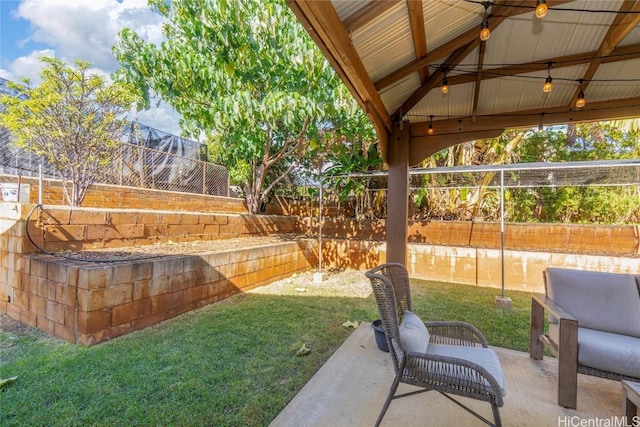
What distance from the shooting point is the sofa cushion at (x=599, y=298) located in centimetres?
252

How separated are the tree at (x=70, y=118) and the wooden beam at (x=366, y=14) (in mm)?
4440

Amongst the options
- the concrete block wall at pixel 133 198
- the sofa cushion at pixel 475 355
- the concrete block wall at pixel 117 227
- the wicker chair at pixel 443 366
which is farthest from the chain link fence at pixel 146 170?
the sofa cushion at pixel 475 355

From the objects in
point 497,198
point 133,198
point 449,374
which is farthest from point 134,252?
point 497,198

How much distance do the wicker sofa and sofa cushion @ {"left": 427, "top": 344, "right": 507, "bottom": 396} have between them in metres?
0.55

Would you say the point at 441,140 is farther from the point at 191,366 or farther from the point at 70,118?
the point at 70,118

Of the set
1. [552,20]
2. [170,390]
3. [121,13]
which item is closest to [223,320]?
[170,390]

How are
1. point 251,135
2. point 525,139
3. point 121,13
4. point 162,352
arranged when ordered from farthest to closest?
point 121,13, point 525,139, point 251,135, point 162,352

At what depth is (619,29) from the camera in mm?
2477

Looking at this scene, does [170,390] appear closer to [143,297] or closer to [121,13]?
[143,297]

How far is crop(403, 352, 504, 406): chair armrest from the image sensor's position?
162 centimetres

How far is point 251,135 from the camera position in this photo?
589 centimetres

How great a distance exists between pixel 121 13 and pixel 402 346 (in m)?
11.5

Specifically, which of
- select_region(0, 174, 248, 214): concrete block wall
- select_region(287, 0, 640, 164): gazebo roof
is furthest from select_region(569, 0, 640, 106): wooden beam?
select_region(0, 174, 248, 214): concrete block wall

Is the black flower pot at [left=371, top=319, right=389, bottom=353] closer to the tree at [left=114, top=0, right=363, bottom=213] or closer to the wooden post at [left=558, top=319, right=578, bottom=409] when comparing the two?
the wooden post at [left=558, top=319, right=578, bottom=409]
